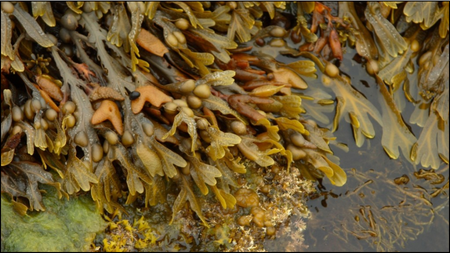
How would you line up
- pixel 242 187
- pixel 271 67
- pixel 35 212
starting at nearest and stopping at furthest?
pixel 35 212 → pixel 242 187 → pixel 271 67

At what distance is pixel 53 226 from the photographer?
1722 mm

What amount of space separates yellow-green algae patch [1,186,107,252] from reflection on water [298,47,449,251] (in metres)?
0.91

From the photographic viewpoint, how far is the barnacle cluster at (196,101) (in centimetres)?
177

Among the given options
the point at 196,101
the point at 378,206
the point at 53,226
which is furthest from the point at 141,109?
the point at 378,206

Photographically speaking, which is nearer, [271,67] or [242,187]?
[242,187]

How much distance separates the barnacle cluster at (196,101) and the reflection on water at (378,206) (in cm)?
6

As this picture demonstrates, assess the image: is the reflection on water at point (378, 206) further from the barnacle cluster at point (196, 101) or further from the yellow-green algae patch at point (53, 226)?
the yellow-green algae patch at point (53, 226)

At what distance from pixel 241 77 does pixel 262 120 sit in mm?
285

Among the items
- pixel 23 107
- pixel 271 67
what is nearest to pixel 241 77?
pixel 271 67

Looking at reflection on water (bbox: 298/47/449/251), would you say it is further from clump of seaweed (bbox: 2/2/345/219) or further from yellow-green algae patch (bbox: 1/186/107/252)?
yellow-green algae patch (bbox: 1/186/107/252)

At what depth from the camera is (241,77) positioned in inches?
79.6

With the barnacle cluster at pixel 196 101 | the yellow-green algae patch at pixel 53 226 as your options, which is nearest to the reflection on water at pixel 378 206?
the barnacle cluster at pixel 196 101

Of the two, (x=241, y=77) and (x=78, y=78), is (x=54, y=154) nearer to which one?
(x=78, y=78)

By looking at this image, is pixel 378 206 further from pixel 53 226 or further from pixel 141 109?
pixel 53 226
